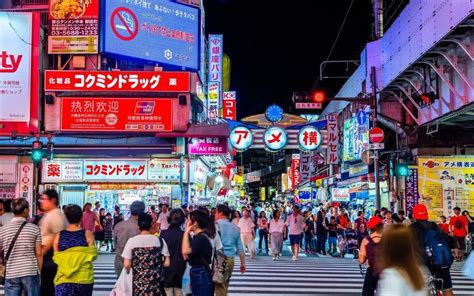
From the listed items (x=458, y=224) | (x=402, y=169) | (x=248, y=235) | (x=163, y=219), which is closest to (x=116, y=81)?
(x=163, y=219)

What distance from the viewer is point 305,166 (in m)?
57.2

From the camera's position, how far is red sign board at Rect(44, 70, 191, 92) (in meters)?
26.8

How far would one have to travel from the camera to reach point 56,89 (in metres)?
26.8

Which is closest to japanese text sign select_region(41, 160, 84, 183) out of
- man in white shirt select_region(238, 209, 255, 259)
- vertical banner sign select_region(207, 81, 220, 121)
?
man in white shirt select_region(238, 209, 255, 259)

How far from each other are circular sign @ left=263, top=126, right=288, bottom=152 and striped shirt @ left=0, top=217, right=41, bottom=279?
19673 millimetres

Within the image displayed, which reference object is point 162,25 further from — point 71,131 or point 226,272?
point 226,272

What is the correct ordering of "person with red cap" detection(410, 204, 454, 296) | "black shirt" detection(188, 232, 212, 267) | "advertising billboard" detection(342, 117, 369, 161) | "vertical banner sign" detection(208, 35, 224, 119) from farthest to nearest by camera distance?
1. "vertical banner sign" detection(208, 35, 224, 119)
2. "advertising billboard" detection(342, 117, 369, 161)
3. "person with red cap" detection(410, 204, 454, 296)
4. "black shirt" detection(188, 232, 212, 267)

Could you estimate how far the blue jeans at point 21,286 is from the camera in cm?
792

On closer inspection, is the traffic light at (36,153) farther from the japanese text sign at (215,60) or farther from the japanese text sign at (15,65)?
the japanese text sign at (215,60)

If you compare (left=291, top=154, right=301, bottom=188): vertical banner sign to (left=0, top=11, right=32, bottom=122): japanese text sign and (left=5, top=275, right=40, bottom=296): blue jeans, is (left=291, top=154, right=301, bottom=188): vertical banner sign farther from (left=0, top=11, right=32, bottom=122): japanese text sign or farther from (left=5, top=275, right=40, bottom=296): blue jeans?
(left=5, top=275, right=40, bottom=296): blue jeans

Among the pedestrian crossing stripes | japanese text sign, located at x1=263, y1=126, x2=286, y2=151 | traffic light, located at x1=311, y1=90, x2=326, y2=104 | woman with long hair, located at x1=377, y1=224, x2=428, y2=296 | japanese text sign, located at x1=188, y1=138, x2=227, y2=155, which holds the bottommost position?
the pedestrian crossing stripes

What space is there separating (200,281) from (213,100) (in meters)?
33.3

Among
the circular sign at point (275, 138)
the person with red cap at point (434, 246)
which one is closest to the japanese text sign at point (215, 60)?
the circular sign at point (275, 138)

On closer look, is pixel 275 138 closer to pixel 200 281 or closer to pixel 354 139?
pixel 354 139
